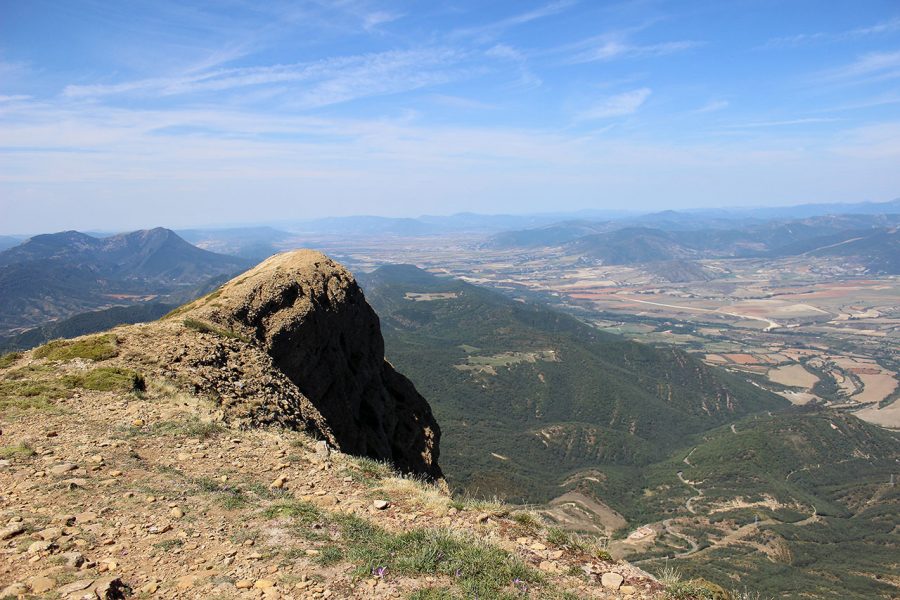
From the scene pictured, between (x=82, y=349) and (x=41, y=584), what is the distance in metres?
17.8

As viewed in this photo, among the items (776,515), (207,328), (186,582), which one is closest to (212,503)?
(186,582)

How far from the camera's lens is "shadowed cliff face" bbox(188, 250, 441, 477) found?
30.3 m

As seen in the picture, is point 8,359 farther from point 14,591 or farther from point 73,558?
point 14,591

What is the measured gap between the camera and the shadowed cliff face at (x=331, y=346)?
1192 inches

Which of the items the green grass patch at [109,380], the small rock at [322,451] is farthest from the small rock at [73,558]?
the green grass patch at [109,380]

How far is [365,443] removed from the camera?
107ft

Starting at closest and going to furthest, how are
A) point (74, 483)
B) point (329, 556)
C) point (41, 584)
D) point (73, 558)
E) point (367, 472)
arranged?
point (41, 584) < point (73, 558) < point (329, 556) < point (74, 483) < point (367, 472)

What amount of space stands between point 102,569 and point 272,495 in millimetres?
4851

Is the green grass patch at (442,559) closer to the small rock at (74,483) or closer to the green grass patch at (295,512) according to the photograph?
the green grass patch at (295,512)

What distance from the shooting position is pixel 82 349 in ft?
75.7

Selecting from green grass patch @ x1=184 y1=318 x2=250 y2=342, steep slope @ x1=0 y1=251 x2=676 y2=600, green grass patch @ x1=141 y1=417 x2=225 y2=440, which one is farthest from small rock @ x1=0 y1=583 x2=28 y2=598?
green grass patch @ x1=184 y1=318 x2=250 y2=342

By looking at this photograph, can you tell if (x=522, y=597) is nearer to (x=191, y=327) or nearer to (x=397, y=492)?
(x=397, y=492)

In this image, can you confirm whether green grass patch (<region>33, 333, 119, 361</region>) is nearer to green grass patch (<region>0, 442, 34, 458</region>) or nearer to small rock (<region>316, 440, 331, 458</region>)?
green grass patch (<region>0, 442, 34, 458</region>)

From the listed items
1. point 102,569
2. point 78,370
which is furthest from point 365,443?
point 102,569
